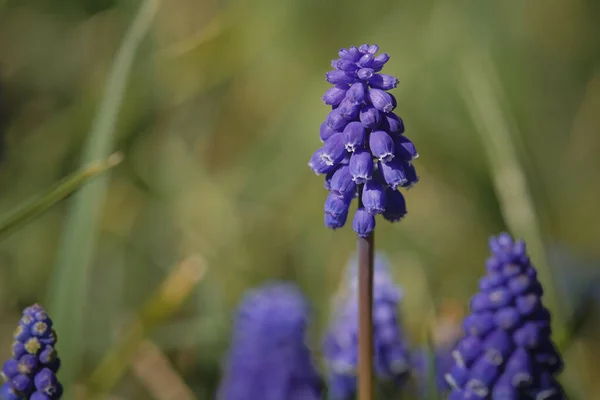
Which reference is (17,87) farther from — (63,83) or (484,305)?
(484,305)

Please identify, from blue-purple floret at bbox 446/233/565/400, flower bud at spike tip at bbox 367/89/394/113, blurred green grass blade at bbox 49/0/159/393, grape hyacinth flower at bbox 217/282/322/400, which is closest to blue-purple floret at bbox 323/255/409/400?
grape hyacinth flower at bbox 217/282/322/400

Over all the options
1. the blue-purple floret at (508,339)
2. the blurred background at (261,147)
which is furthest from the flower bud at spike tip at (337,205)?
the blurred background at (261,147)

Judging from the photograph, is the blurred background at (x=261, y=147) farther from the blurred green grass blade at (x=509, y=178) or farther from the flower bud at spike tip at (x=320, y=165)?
the flower bud at spike tip at (x=320, y=165)

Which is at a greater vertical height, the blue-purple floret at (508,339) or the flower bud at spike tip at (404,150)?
the flower bud at spike tip at (404,150)

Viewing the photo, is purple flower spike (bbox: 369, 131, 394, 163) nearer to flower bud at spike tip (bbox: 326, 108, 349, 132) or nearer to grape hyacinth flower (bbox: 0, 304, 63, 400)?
flower bud at spike tip (bbox: 326, 108, 349, 132)

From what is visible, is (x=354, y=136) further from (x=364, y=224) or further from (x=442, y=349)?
(x=442, y=349)

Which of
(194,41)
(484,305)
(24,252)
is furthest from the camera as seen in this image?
(194,41)

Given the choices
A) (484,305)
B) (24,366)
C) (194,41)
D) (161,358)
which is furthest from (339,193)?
(194,41)
